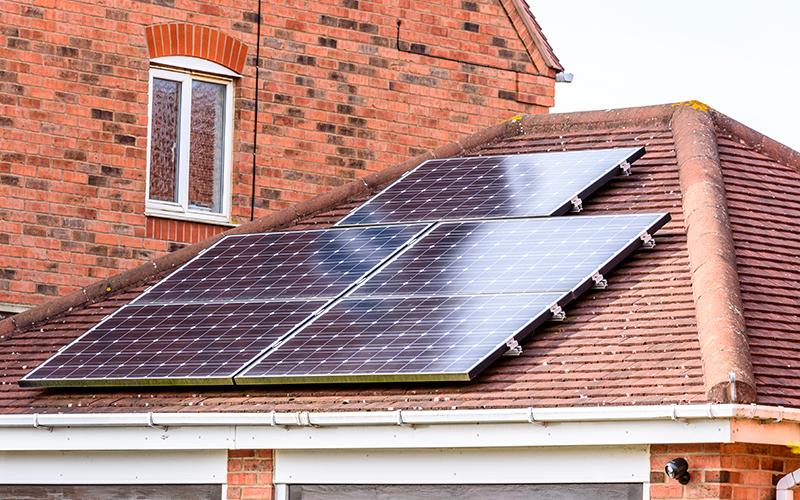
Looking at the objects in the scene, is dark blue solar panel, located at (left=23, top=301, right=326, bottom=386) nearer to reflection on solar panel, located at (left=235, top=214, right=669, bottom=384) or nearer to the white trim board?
reflection on solar panel, located at (left=235, top=214, right=669, bottom=384)

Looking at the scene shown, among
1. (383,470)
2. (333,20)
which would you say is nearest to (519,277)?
(383,470)

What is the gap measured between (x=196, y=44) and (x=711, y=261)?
25.3 feet

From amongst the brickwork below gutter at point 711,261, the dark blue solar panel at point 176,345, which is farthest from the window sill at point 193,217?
the brickwork below gutter at point 711,261

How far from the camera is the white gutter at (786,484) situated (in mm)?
8328

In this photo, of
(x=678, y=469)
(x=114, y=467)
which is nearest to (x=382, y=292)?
(x=114, y=467)

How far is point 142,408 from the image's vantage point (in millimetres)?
9844

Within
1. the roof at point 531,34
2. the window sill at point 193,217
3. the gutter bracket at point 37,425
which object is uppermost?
the roof at point 531,34

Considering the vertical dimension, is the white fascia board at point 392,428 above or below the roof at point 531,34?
below

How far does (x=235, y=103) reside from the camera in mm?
15500

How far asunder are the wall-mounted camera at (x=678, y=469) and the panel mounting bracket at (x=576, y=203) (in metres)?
3.76

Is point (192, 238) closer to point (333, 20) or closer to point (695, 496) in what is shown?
point (333, 20)

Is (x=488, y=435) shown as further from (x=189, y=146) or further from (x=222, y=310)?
(x=189, y=146)

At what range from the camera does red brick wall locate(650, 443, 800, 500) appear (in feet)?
26.6

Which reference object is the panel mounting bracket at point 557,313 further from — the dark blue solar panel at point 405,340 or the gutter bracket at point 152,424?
the gutter bracket at point 152,424
